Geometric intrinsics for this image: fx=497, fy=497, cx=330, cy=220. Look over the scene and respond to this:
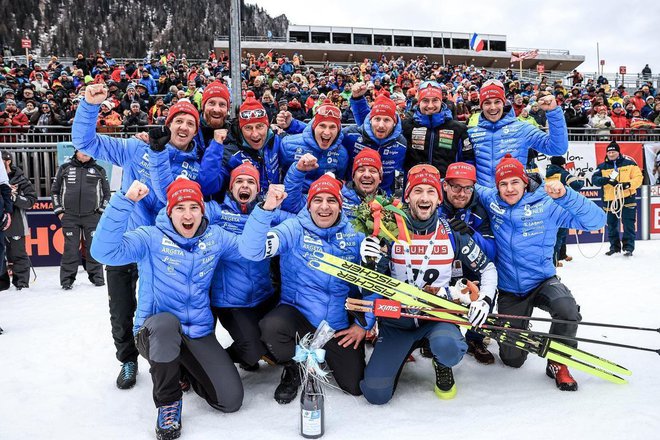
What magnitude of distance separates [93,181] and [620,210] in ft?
29.5

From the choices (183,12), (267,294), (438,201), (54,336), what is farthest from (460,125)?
(183,12)

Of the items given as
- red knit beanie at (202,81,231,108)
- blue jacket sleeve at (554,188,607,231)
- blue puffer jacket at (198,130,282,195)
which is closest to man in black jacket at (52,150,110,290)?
red knit beanie at (202,81,231,108)

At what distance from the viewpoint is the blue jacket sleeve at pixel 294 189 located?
4.32m

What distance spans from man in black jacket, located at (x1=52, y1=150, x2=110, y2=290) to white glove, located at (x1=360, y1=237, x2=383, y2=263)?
17.0ft

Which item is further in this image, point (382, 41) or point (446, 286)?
point (382, 41)

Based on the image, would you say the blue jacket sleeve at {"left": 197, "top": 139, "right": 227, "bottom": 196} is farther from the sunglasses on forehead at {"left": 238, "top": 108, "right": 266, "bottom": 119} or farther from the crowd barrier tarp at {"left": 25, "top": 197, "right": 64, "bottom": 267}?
the crowd barrier tarp at {"left": 25, "top": 197, "right": 64, "bottom": 267}

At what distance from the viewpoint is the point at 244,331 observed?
3.71 meters

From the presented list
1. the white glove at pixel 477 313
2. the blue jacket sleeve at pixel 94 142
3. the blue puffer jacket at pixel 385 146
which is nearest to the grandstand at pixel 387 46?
the blue puffer jacket at pixel 385 146

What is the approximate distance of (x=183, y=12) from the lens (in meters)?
65.2

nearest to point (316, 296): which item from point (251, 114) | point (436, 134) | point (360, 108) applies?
point (251, 114)

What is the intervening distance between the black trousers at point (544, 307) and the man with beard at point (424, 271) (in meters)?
0.49

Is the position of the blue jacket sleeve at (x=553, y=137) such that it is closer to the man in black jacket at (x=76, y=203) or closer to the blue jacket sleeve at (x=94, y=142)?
the blue jacket sleeve at (x=94, y=142)

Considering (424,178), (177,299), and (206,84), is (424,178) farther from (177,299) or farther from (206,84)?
(206,84)

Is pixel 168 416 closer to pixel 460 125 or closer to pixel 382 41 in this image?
pixel 460 125
